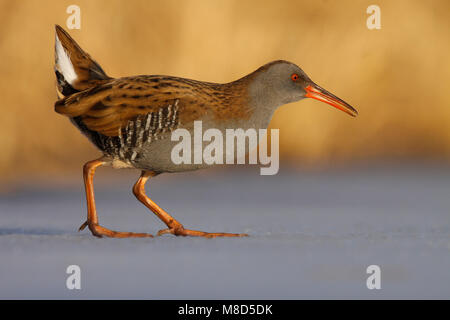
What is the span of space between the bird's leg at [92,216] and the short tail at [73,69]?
0.53m

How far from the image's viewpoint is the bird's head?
457 centimetres

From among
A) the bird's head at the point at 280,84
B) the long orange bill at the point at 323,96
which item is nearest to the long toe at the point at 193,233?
the bird's head at the point at 280,84

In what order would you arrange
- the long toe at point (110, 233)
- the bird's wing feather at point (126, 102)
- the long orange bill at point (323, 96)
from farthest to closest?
the long orange bill at point (323, 96), the long toe at point (110, 233), the bird's wing feather at point (126, 102)

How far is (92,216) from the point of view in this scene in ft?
15.1

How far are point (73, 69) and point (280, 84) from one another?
1426 millimetres

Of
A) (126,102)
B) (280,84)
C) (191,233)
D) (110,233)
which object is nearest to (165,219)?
(191,233)

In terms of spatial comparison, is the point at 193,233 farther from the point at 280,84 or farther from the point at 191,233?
the point at 280,84

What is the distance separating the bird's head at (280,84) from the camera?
457 centimetres

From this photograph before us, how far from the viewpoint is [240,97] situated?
452cm

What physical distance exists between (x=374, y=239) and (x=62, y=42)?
251 cm

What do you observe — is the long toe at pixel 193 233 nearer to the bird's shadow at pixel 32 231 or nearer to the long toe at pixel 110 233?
the long toe at pixel 110 233

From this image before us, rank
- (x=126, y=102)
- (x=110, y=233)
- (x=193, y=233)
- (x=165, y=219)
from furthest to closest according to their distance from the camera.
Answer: (x=165, y=219) → (x=193, y=233) → (x=110, y=233) → (x=126, y=102)

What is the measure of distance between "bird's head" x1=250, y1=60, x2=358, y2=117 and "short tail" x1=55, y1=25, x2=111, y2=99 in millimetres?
1071

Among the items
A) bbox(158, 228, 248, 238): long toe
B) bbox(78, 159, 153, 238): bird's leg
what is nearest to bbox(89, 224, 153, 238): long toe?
bbox(78, 159, 153, 238): bird's leg
